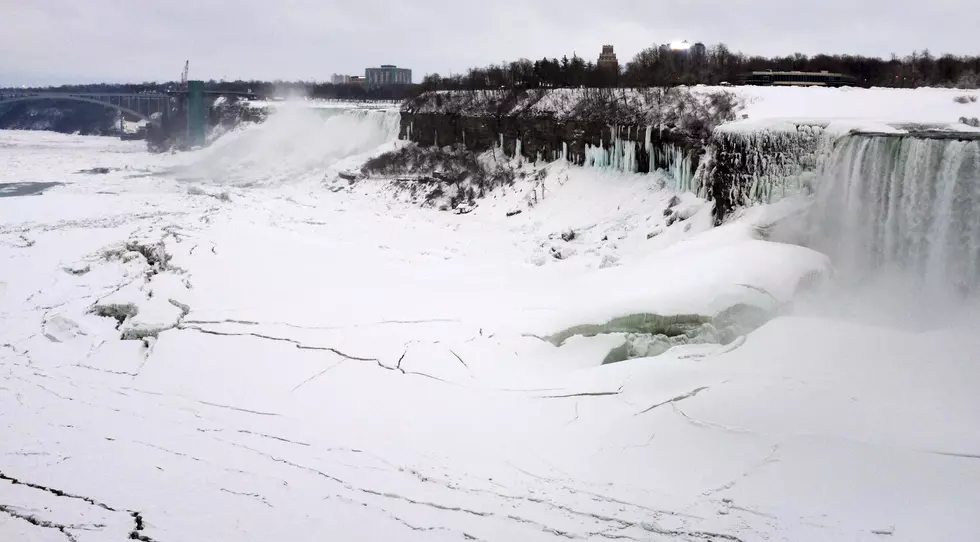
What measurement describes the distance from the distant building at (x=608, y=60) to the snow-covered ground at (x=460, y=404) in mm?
20399

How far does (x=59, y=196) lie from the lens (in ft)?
76.8

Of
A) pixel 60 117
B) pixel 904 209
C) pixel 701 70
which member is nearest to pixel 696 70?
pixel 701 70

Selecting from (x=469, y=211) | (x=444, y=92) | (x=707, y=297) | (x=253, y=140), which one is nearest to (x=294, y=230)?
(x=469, y=211)

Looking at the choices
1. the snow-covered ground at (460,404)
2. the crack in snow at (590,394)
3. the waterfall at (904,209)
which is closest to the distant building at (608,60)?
the snow-covered ground at (460,404)

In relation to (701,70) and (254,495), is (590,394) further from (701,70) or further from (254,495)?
(701,70)

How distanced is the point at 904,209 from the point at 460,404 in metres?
7.51

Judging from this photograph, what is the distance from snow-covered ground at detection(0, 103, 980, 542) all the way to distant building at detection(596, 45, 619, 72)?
66.9ft

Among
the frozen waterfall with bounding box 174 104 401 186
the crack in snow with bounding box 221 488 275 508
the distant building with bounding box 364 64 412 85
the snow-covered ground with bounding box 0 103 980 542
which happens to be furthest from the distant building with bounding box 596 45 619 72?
the distant building with bounding box 364 64 412 85

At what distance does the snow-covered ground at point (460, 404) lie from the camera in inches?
248

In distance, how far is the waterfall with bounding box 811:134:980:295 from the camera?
978 centimetres

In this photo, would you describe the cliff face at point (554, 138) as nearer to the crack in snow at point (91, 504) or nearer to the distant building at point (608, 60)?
the distant building at point (608, 60)

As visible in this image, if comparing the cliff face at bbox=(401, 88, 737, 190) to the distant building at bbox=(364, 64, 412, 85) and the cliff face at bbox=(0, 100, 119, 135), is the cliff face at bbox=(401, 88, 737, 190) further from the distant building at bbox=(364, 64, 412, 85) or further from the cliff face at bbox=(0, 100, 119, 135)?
the distant building at bbox=(364, 64, 412, 85)

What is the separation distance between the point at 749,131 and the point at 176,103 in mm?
67267

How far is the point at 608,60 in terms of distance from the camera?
3488 centimetres
